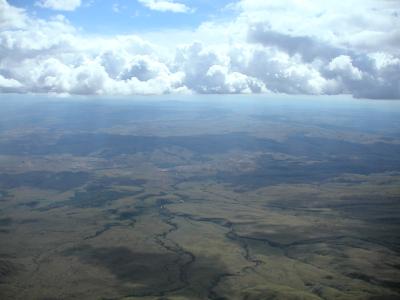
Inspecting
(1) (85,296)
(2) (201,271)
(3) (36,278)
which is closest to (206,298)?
(2) (201,271)

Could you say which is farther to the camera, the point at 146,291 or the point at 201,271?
the point at 201,271

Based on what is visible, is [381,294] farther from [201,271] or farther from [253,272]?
[201,271]

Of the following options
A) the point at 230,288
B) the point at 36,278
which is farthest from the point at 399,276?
the point at 36,278

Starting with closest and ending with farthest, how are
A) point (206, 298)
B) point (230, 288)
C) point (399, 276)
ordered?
1. point (206, 298)
2. point (230, 288)
3. point (399, 276)

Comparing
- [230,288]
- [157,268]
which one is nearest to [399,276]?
[230,288]

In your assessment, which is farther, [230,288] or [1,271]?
[1,271]

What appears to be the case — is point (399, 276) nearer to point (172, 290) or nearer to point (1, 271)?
point (172, 290)

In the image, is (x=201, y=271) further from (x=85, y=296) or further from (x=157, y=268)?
(x=85, y=296)

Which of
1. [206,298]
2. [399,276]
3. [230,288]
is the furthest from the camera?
[399,276]
